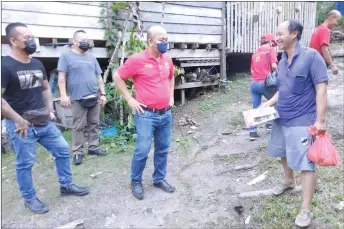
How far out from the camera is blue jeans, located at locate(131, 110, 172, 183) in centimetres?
361

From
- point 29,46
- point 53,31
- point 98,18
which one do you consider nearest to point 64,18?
point 53,31

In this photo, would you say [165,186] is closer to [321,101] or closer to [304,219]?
[304,219]

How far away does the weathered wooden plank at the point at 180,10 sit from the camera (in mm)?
7308

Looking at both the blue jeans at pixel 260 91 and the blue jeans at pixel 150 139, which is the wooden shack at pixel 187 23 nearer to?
the blue jeans at pixel 260 91

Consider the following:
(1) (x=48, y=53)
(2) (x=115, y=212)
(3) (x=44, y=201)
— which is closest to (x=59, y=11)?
(1) (x=48, y=53)

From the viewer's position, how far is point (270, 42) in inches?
223

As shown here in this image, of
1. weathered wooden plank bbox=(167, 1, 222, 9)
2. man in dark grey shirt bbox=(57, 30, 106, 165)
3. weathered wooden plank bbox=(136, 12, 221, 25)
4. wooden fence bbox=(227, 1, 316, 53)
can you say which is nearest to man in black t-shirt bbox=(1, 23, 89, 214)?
man in dark grey shirt bbox=(57, 30, 106, 165)

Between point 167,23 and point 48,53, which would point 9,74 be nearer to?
point 48,53

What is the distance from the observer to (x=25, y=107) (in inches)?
133

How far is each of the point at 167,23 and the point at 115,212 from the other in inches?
211

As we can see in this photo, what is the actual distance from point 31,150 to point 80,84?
1.64 m

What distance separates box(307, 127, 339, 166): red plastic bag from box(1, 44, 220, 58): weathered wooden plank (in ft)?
15.9

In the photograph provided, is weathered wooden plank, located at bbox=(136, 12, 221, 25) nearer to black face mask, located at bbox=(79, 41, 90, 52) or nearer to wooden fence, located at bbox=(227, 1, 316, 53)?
wooden fence, located at bbox=(227, 1, 316, 53)

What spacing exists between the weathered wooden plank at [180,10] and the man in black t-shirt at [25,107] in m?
4.26
